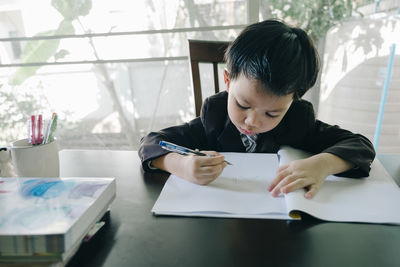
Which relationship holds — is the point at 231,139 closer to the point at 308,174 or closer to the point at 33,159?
the point at 308,174

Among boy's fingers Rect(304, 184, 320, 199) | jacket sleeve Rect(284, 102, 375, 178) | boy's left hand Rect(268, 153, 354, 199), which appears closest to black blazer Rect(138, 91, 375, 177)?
jacket sleeve Rect(284, 102, 375, 178)

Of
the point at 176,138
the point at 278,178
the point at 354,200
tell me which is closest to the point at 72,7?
the point at 176,138

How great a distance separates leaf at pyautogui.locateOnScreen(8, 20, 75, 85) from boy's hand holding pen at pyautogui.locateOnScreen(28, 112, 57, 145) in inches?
65.6

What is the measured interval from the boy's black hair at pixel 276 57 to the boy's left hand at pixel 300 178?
0.53ft

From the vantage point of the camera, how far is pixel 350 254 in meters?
0.40

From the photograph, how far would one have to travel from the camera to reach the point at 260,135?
2.78 feet

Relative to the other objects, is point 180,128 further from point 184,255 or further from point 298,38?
point 184,255

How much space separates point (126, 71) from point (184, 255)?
200cm

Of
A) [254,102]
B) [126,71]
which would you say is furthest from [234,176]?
[126,71]

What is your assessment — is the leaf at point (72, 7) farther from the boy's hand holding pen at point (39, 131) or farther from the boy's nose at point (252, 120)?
the boy's nose at point (252, 120)

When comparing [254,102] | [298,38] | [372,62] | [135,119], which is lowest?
[135,119]

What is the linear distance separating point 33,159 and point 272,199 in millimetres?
453

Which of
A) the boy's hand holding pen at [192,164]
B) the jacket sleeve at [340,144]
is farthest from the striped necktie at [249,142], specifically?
the boy's hand holding pen at [192,164]

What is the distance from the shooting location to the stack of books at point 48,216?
0.36 m
